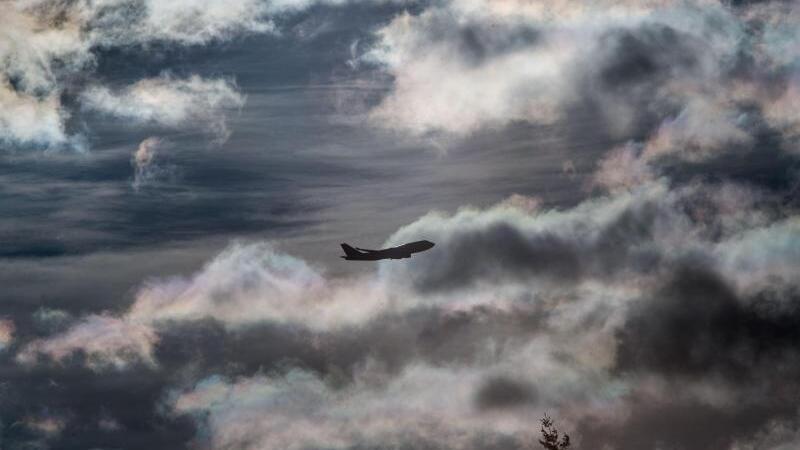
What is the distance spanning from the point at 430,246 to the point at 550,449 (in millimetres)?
52806

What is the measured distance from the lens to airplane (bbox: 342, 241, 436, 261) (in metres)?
148

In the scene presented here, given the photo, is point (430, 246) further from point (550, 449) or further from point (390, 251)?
point (550, 449)

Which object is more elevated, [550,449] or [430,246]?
[430,246]

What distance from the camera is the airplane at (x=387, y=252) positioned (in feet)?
485

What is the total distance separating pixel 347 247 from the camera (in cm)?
15088

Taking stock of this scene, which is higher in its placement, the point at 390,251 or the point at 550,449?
the point at 390,251

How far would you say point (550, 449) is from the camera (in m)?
110

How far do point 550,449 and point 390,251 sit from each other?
170 ft

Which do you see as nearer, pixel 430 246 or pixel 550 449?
pixel 550 449

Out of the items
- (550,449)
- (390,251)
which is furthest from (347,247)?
(550,449)

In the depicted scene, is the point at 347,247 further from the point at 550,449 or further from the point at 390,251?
the point at 550,449

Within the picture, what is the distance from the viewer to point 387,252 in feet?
485

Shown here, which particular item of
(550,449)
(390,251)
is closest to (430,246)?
(390,251)

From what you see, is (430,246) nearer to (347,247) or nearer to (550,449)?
(347,247)
